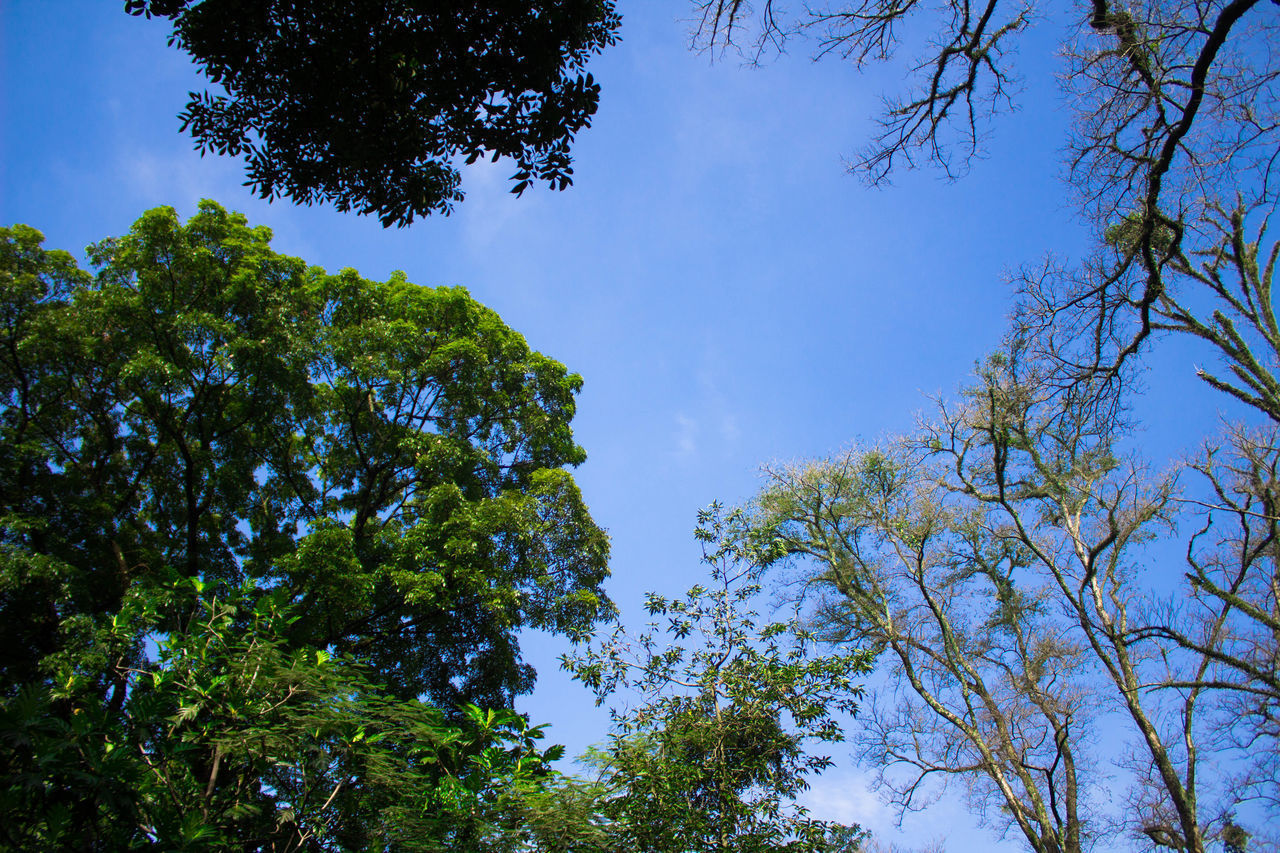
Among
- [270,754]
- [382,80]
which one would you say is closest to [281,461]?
[270,754]

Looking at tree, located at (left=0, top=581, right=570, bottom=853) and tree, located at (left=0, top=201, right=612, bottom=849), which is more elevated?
tree, located at (left=0, top=201, right=612, bottom=849)

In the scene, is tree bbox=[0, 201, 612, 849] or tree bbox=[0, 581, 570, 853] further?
tree bbox=[0, 201, 612, 849]

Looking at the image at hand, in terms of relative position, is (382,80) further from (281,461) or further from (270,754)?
(281,461)

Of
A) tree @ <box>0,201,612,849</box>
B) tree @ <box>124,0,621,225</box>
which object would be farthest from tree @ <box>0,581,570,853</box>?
tree @ <box>124,0,621,225</box>

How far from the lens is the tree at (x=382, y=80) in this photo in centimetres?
325

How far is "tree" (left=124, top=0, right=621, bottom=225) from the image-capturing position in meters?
3.25

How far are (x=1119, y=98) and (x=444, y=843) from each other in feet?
22.9

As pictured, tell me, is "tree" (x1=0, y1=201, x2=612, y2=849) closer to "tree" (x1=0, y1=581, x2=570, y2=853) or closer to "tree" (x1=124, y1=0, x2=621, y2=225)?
"tree" (x1=0, y1=581, x2=570, y2=853)

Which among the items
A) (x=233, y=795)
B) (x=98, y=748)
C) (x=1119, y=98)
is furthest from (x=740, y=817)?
(x=1119, y=98)

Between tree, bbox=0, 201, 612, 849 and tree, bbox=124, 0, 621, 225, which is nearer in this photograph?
tree, bbox=124, 0, 621, 225

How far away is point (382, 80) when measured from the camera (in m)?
3.34

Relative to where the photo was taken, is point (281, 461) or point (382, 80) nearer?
point (382, 80)

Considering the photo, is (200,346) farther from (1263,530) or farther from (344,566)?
(1263,530)

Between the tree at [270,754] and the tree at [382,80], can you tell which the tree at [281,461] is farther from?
the tree at [382,80]
